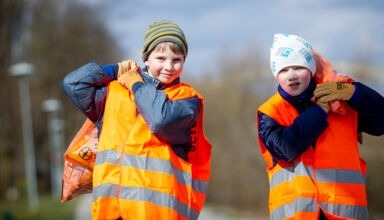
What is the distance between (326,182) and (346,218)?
24 cm

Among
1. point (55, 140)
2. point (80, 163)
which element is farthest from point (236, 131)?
point (80, 163)

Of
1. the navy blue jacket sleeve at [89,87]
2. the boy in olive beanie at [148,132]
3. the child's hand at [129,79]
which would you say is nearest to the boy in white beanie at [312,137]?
the boy in olive beanie at [148,132]

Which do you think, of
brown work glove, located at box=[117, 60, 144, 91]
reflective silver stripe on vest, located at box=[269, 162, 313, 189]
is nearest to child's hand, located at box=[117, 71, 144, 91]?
brown work glove, located at box=[117, 60, 144, 91]

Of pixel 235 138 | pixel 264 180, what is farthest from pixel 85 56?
pixel 264 180

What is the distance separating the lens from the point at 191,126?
4.39m

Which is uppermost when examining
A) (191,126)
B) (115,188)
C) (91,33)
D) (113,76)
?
(113,76)

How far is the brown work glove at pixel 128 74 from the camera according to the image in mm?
4348

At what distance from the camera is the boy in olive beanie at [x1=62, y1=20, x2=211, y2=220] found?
4.13 m

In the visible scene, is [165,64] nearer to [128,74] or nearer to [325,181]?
[128,74]

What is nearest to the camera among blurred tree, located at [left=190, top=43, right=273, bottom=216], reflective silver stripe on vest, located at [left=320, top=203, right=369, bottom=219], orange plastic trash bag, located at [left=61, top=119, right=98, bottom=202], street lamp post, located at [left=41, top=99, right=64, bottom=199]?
reflective silver stripe on vest, located at [left=320, top=203, right=369, bottom=219]

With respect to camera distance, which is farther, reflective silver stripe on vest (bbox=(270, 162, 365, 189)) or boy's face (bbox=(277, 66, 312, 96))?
boy's face (bbox=(277, 66, 312, 96))

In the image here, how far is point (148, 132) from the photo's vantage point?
165 inches

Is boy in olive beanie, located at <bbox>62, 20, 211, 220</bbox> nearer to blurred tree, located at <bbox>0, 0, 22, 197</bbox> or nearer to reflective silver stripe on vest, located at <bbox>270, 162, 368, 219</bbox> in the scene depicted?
reflective silver stripe on vest, located at <bbox>270, 162, 368, 219</bbox>

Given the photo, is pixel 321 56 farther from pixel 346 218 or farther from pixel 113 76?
pixel 113 76
